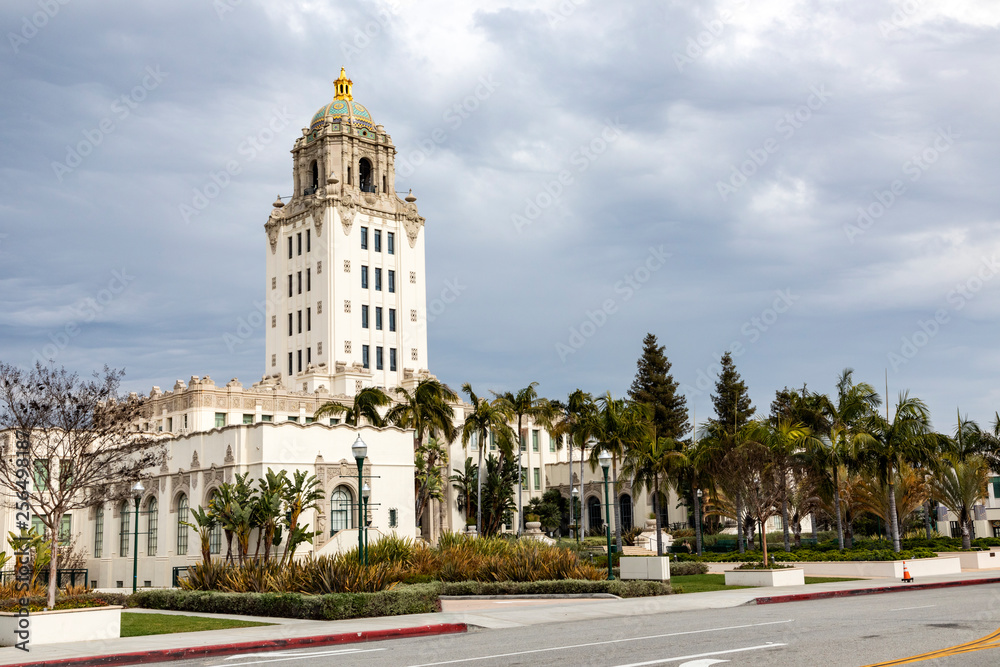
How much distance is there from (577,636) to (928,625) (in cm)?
598

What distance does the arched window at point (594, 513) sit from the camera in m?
76.9

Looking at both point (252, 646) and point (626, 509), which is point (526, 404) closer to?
point (626, 509)

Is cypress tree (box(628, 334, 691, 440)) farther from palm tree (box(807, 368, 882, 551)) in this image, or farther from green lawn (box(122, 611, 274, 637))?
green lawn (box(122, 611, 274, 637))

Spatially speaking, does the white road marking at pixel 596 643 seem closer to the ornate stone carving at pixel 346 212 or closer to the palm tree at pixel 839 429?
the palm tree at pixel 839 429

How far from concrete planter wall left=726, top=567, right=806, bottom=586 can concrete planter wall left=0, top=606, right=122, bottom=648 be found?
19272 mm

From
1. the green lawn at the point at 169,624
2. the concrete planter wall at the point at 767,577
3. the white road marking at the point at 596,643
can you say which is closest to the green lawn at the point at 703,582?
the concrete planter wall at the point at 767,577

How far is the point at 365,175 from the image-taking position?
3632 inches

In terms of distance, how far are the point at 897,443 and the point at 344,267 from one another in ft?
176

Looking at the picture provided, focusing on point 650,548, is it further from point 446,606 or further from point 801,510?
point 446,606

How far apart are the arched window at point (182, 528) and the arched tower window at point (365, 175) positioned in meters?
51.8

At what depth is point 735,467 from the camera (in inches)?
1419

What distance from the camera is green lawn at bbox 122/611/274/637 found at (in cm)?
1930

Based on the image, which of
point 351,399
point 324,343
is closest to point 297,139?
point 324,343

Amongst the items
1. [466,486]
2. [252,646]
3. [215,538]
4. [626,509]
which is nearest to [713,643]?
[252,646]
